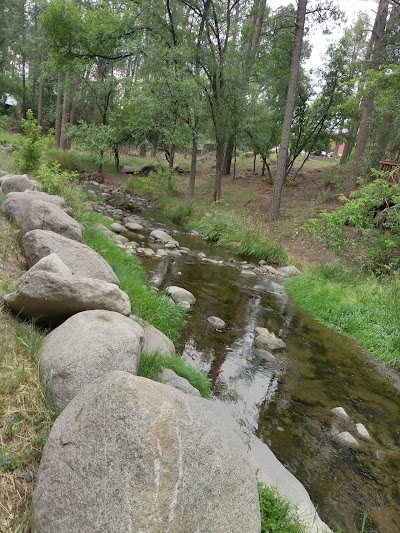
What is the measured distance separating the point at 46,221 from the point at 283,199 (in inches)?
559

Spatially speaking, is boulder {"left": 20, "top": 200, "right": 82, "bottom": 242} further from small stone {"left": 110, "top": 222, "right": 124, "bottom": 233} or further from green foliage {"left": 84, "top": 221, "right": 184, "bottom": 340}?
small stone {"left": 110, "top": 222, "right": 124, "bottom": 233}

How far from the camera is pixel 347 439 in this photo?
174 inches

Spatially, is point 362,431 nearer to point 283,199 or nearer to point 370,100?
point 370,100

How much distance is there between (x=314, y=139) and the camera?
1895 centimetres

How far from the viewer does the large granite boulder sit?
188 centimetres

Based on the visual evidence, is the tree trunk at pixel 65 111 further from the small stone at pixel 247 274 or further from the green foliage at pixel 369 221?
the green foliage at pixel 369 221

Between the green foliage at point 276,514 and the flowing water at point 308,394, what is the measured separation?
0.70 m

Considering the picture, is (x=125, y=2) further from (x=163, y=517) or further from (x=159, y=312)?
(x=163, y=517)

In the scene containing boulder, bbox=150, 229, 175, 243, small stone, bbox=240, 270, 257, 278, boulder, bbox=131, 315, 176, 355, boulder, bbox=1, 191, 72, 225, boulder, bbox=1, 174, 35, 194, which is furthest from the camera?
boulder, bbox=150, 229, 175, 243

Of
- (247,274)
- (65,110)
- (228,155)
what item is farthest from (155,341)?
(65,110)

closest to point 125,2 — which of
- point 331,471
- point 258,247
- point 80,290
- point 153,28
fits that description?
point 153,28

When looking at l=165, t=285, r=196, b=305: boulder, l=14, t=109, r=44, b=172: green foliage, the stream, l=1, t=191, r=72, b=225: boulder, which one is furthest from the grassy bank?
l=1, t=191, r=72, b=225: boulder

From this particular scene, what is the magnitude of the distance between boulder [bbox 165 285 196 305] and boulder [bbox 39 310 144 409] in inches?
151

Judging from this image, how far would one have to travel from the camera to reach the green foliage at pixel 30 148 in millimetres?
10664
